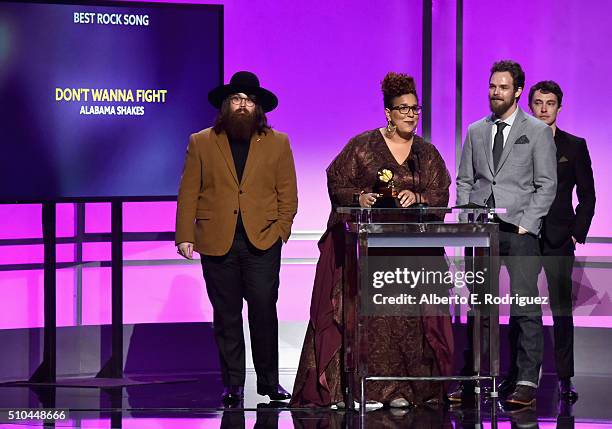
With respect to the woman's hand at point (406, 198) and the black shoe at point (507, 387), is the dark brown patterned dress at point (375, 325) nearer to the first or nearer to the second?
the woman's hand at point (406, 198)

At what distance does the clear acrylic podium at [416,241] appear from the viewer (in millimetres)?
5570

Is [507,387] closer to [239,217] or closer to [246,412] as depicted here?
[246,412]

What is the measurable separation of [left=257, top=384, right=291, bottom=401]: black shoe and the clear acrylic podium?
0.80 m

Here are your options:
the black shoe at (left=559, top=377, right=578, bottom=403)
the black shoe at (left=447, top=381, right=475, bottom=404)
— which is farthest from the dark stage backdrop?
the black shoe at (left=559, top=377, right=578, bottom=403)

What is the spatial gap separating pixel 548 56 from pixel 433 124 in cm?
90

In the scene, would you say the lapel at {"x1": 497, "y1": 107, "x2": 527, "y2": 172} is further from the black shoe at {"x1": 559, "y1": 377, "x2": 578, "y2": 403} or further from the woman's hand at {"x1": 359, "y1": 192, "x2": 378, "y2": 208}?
the black shoe at {"x1": 559, "y1": 377, "x2": 578, "y2": 403}

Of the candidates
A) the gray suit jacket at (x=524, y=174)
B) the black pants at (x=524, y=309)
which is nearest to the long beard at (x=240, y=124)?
the gray suit jacket at (x=524, y=174)

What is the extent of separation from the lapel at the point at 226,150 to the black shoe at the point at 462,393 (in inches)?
61.8

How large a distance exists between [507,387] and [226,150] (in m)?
1.97

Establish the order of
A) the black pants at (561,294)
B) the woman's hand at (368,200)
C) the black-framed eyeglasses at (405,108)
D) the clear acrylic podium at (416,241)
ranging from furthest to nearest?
the black pants at (561,294)
the black-framed eyeglasses at (405,108)
the woman's hand at (368,200)
the clear acrylic podium at (416,241)

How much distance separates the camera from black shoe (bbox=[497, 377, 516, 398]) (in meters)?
6.54

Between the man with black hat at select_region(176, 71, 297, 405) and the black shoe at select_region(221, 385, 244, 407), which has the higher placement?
the man with black hat at select_region(176, 71, 297, 405)

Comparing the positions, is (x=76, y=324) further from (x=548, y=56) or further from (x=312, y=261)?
(x=548, y=56)

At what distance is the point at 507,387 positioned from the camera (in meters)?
6.61
